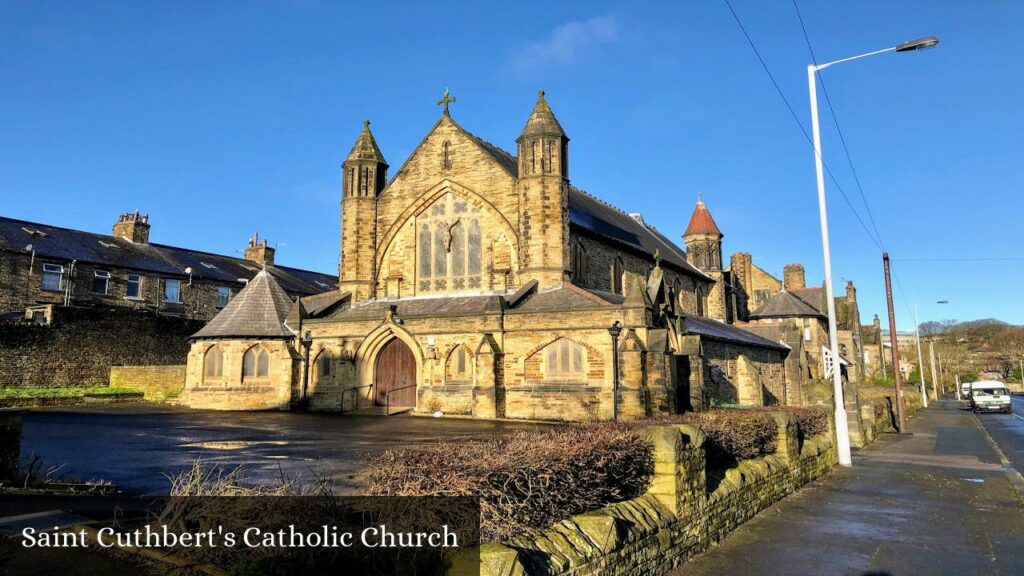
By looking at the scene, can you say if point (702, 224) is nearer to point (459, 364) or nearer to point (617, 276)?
point (617, 276)

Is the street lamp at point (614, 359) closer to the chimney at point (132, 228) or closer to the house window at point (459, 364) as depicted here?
the house window at point (459, 364)

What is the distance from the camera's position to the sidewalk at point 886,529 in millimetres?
7805

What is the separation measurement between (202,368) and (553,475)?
89.7 feet

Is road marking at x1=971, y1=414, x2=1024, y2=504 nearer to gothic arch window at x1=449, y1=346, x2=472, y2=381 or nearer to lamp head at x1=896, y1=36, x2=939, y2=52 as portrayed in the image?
lamp head at x1=896, y1=36, x2=939, y2=52

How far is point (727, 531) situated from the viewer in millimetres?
9453

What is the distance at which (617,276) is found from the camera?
33125 millimetres

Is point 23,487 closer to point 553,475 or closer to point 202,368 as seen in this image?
point 553,475

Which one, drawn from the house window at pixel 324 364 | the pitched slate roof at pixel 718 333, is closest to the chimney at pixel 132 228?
the house window at pixel 324 364

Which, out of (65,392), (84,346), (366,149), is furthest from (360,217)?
(84,346)

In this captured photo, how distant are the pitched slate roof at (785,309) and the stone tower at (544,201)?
126 feet

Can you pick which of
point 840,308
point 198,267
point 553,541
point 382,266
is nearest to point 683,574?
point 553,541

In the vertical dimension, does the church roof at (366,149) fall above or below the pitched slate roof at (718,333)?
above

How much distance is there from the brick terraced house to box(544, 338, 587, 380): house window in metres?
18.5

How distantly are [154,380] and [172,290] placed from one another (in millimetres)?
13139
